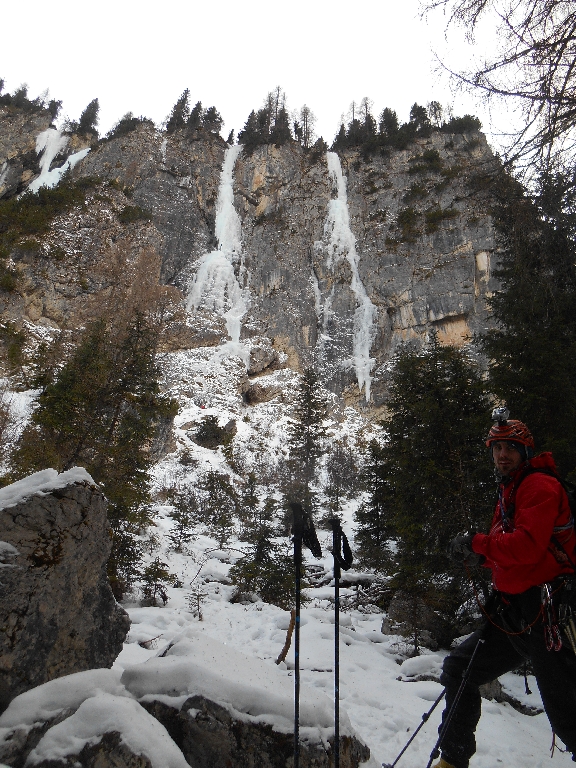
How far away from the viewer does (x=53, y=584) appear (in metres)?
2.65

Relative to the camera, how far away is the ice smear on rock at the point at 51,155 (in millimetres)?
44625

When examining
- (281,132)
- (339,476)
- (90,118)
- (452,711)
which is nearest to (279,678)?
(452,711)

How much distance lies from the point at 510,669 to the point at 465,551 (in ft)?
2.32

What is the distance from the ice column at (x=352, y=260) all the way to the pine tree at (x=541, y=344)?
2950 centimetres

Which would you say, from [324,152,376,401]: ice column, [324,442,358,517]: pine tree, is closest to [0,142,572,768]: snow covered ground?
[324,442,358,517]: pine tree

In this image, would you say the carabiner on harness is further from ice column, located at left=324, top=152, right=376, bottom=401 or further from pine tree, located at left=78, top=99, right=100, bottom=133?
pine tree, located at left=78, top=99, right=100, bottom=133

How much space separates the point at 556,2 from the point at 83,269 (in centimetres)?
3742

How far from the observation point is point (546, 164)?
2.52 metres

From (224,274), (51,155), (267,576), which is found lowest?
(267,576)

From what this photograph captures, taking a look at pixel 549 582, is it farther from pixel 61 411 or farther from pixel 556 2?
pixel 61 411

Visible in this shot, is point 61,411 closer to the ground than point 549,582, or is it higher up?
higher up

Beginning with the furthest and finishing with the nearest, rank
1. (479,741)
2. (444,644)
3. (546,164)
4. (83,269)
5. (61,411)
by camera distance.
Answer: (83,269) < (61,411) < (444,644) < (479,741) < (546,164)

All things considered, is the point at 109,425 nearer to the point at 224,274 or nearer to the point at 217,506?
the point at 217,506

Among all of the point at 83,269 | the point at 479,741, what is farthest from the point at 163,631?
the point at 83,269
